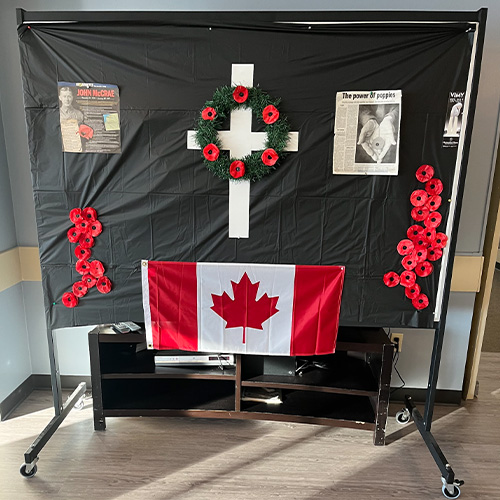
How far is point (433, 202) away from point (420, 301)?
0.44 meters

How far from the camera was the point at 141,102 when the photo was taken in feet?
5.40

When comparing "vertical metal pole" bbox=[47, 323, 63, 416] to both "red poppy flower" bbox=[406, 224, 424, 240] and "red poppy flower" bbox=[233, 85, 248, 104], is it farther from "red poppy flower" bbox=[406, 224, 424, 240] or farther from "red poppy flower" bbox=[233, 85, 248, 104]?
"red poppy flower" bbox=[406, 224, 424, 240]

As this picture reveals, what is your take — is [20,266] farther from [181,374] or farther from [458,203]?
[458,203]

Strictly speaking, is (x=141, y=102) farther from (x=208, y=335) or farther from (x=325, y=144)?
(x=208, y=335)

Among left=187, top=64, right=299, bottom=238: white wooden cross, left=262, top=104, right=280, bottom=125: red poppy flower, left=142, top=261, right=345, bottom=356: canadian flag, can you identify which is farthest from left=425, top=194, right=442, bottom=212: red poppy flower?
left=262, top=104, right=280, bottom=125: red poppy flower

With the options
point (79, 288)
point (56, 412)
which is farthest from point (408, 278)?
point (56, 412)

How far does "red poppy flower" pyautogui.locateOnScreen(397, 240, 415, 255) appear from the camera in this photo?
170 centimetres

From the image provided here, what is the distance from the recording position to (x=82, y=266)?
179cm

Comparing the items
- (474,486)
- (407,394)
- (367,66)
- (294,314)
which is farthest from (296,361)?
(367,66)

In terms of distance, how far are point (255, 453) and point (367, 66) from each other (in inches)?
69.3

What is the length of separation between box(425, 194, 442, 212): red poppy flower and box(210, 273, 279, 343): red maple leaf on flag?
0.75 meters

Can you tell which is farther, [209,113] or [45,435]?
[45,435]

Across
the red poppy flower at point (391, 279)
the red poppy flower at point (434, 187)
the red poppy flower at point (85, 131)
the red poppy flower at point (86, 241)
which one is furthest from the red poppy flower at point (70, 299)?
the red poppy flower at point (434, 187)

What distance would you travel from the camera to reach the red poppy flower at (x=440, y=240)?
5.56 feet
